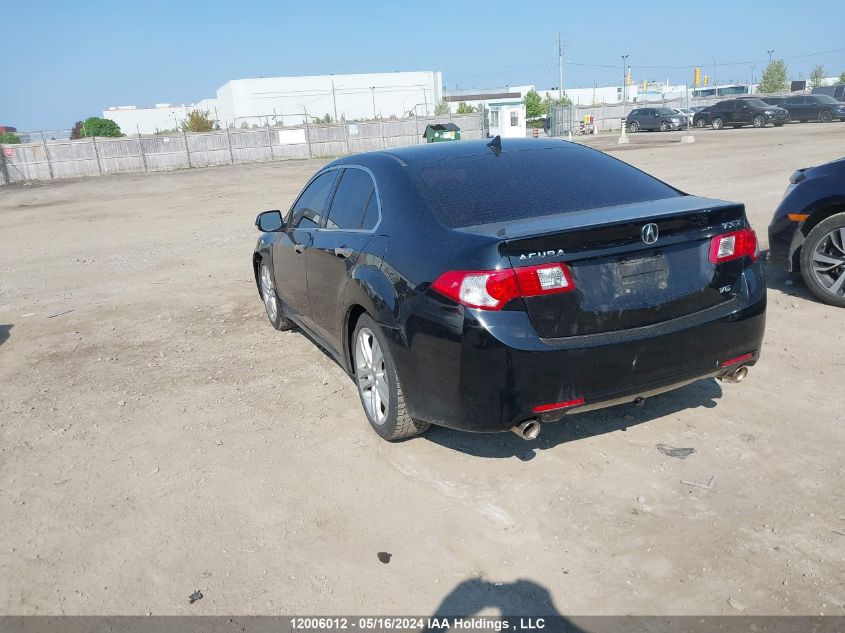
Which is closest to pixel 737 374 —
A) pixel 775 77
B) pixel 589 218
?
pixel 589 218

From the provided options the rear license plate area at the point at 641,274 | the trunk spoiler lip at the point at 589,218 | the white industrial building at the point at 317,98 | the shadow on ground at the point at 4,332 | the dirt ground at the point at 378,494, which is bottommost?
the dirt ground at the point at 378,494

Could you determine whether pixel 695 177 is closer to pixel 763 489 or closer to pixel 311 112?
pixel 763 489

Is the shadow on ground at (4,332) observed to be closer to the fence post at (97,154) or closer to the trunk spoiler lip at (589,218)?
the trunk spoiler lip at (589,218)

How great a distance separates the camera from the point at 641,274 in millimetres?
3430

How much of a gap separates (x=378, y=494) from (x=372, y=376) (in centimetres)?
77

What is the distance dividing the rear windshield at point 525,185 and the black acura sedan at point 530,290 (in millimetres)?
12

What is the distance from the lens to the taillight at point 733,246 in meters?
3.67

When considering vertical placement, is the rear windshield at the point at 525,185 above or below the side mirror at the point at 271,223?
above

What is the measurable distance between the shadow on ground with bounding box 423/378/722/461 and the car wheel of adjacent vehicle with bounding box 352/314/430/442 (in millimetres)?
276

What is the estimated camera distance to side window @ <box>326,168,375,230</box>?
4.45 m

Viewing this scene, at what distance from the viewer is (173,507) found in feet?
12.3

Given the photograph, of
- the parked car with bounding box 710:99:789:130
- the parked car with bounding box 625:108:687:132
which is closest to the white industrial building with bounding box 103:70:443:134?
the parked car with bounding box 625:108:687:132

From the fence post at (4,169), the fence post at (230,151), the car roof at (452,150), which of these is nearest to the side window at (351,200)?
the car roof at (452,150)

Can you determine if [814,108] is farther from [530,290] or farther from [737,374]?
[530,290]
